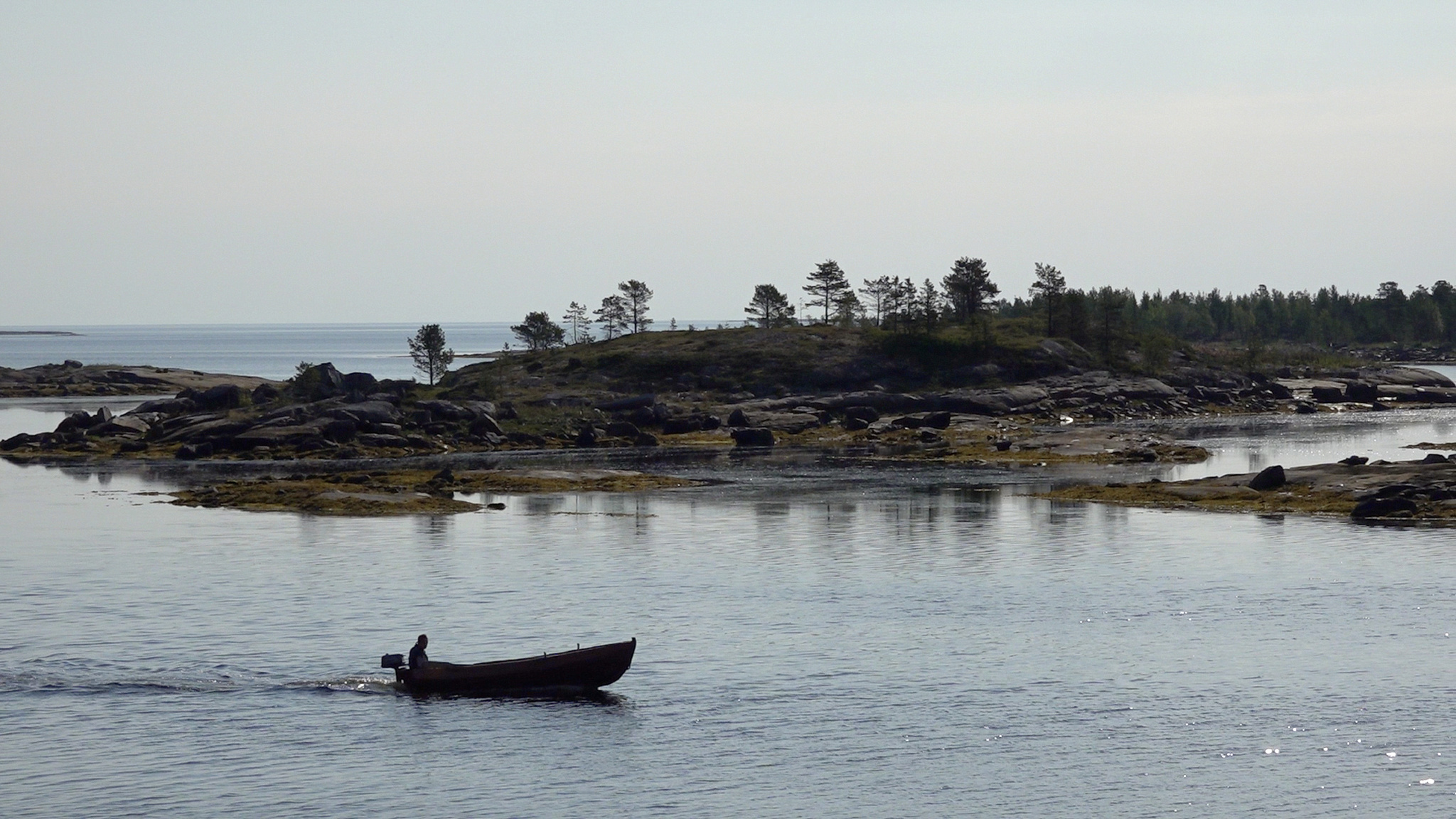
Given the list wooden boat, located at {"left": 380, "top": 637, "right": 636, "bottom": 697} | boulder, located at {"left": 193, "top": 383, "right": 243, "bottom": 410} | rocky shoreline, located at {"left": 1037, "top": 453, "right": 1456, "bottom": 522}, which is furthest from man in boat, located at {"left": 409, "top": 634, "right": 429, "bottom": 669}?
boulder, located at {"left": 193, "top": 383, "right": 243, "bottom": 410}

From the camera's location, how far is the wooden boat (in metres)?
53.1

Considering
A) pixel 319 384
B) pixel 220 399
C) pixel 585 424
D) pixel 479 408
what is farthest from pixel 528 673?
pixel 220 399

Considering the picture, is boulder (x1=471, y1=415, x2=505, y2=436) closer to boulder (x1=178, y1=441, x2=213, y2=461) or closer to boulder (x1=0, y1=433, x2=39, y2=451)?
boulder (x1=178, y1=441, x2=213, y2=461)

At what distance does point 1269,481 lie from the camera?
3979 inches

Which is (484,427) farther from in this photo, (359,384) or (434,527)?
(434,527)

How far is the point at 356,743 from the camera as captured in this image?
47906mm

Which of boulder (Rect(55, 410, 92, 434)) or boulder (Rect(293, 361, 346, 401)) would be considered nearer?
boulder (Rect(55, 410, 92, 434))

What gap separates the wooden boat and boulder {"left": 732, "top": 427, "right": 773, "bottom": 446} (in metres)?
102

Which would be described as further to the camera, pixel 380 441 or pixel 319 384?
pixel 319 384

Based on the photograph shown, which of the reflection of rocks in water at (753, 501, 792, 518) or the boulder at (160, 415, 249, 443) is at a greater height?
the boulder at (160, 415, 249, 443)

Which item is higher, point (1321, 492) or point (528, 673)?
point (1321, 492)

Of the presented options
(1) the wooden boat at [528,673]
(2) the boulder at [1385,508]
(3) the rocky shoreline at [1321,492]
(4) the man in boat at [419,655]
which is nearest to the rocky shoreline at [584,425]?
(3) the rocky shoreline at [1321,492]

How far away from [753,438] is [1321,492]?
6920 centimetres

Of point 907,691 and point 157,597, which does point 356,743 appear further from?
point 157,597
